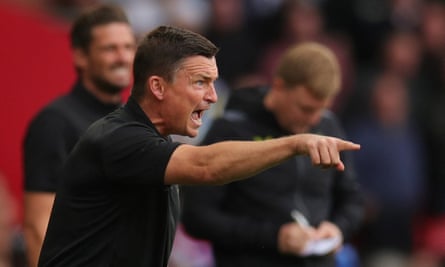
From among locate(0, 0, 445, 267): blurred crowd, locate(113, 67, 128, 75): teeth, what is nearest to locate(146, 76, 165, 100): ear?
locate(113, 67, 128, 75): teeth

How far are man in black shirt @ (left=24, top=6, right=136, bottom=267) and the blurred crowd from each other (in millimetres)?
3735

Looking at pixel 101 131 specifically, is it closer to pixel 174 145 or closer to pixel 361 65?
pixel 174 145

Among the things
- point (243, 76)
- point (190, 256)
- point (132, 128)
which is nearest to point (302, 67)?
point (132, 128)

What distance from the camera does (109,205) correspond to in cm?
449

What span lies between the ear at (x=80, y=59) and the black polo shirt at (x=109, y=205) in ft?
4.77

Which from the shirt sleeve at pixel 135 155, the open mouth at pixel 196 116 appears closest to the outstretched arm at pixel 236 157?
the shirt sleeve at pixel 135 155

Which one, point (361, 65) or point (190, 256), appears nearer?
point (190, 256)

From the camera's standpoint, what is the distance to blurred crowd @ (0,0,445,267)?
9.84 meters

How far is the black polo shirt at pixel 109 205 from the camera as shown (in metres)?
4.38

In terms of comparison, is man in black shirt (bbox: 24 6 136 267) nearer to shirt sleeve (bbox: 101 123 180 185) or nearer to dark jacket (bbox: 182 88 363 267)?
dark jacket (bbox: 182 88 363 267)

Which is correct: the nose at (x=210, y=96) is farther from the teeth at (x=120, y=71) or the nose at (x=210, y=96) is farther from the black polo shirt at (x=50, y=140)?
the teeth at (x=120, y=71)

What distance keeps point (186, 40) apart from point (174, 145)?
0.49 metres

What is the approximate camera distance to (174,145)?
14.2ft

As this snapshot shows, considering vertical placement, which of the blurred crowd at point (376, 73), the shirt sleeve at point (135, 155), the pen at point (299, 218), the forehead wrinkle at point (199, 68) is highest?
the forehead wrinkle at point (199, 68)
